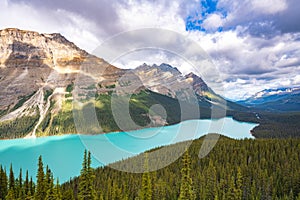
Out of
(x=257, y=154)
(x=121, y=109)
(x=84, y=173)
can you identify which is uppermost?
(x=121, y=109)

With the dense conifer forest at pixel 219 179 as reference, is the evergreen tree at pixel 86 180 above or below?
above

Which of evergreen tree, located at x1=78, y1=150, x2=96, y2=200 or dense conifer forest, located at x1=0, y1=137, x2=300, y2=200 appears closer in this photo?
evergreen tree, located at x1=78, y1=150, x2=96, y2=200

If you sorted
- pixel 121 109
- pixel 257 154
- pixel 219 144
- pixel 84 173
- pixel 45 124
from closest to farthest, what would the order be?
1. pixel 84 173
2. pixel 121 109
3. pixel 257 154
4. pixel 219 144
5. pixel 45 124

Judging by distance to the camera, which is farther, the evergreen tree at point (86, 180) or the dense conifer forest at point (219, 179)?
the dense conifer forest at point (219, 179)

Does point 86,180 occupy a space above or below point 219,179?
above

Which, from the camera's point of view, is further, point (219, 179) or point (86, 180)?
point (219, 179)

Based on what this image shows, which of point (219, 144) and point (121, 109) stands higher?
point (121, 109)

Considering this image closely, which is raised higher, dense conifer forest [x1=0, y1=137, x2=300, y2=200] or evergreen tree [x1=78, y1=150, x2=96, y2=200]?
evergreen tree [x1=78, y1=150, x2=96, y2=200]

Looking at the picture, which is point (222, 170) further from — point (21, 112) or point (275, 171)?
point (21, 112)

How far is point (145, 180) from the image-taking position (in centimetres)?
1981

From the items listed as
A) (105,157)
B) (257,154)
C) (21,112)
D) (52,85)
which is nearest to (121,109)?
(257,154)

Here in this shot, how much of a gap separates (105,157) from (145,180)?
54.6 m

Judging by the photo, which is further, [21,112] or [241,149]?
[21,112]

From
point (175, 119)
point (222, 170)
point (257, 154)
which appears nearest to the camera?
point (222, 170)
